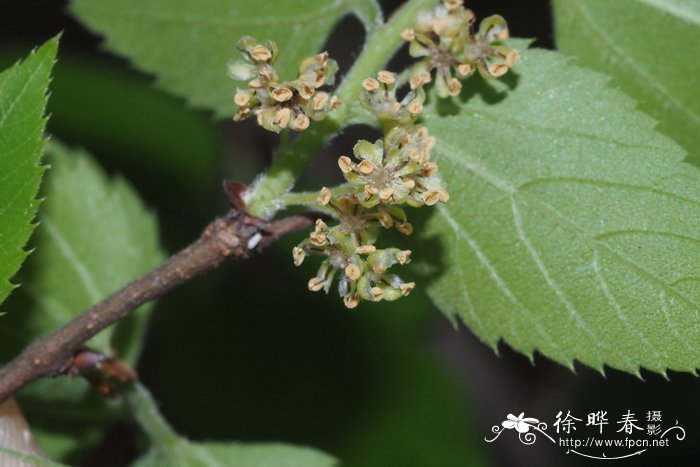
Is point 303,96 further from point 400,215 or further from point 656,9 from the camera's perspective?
point 656,9

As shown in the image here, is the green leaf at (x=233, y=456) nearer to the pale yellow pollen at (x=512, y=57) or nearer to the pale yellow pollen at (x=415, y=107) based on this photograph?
the pale yellow pollen at (x=415, y=107)

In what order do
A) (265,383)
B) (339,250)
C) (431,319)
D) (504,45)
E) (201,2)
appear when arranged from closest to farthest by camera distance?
(339,250) < (504,45) < (201,2) < (265,383) < (431,319)

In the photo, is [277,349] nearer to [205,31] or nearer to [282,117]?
[205,31]

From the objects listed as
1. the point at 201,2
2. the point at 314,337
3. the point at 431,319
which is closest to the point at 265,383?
the point at 314,337

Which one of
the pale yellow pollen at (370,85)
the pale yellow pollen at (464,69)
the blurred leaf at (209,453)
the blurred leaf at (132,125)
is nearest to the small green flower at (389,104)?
the pale yellow pollen at (370,85)

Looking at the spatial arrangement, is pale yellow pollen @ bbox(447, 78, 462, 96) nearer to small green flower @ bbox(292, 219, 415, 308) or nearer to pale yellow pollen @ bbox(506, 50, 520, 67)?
pale yellow pollen @ bbox(506, 50, 520, 67)

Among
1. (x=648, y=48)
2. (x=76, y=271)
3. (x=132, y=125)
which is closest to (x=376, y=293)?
(x=648, y=48)
